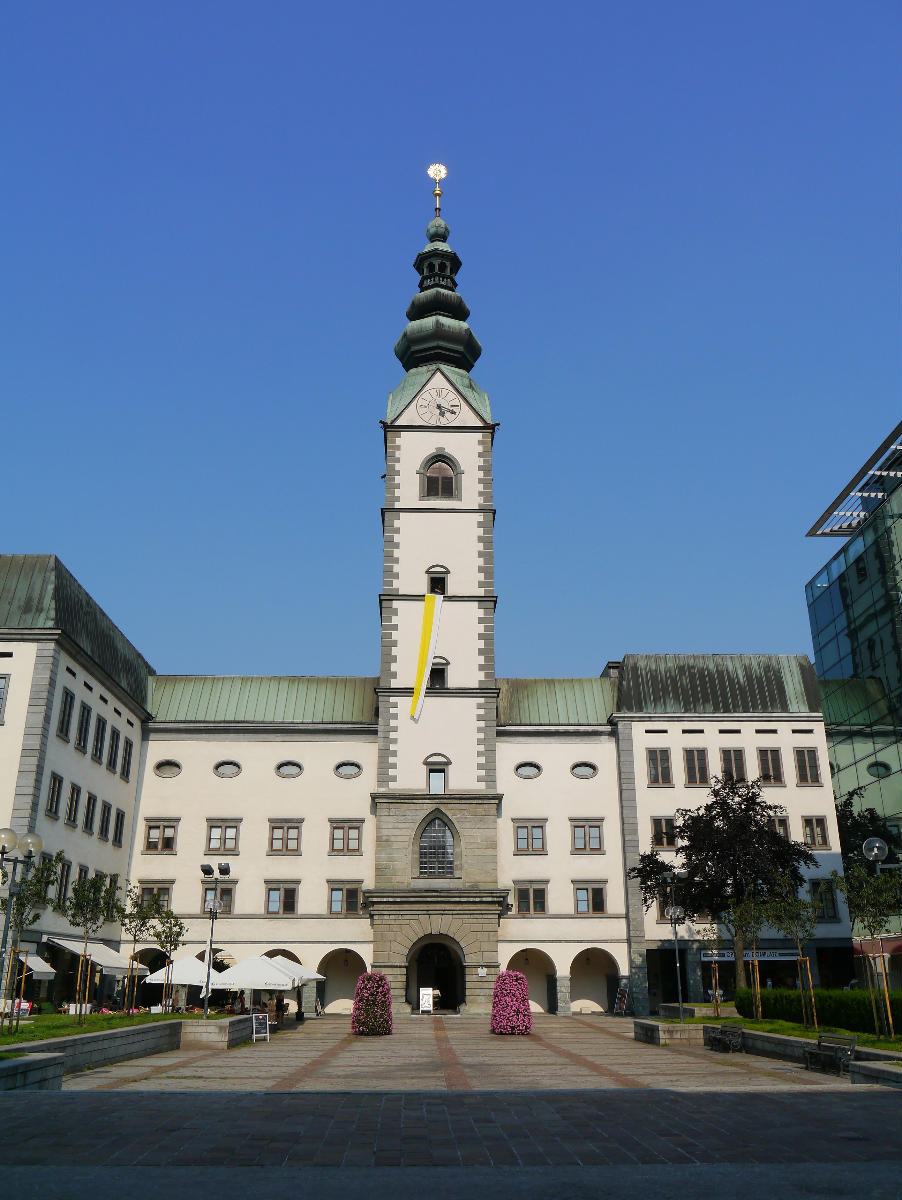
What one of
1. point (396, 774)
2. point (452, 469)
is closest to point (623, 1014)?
point (396, 774)

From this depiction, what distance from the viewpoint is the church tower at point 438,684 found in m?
47.1

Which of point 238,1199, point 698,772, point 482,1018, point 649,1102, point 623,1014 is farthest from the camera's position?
point 698,772

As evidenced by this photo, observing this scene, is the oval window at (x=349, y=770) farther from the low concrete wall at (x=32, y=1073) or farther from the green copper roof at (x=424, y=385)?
the low concrete wall at (x=32, y=1073)

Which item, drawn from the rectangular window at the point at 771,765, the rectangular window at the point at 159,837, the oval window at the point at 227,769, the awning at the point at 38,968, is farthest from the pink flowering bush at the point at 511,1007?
the rectangular window at the point at 159,837

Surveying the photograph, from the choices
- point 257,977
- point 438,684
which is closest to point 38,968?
point 257,977

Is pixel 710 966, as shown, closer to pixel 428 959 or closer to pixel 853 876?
pixel 428 959

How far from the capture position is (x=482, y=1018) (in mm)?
44562

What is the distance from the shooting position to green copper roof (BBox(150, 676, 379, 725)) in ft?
178

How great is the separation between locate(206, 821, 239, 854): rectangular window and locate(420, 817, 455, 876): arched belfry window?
951 cm

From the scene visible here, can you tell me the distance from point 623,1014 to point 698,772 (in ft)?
39.8

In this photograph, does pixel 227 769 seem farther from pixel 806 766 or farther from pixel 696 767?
pixel 806 766

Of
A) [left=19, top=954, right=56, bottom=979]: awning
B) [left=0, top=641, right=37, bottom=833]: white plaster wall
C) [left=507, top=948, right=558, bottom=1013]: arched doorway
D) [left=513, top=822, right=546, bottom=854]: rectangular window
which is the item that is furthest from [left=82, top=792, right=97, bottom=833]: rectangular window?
[left=507, top=948, right=558, bottom=1013]: arched doorway

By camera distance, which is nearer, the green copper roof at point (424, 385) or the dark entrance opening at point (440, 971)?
the dark entrance opening at point (440, 971)

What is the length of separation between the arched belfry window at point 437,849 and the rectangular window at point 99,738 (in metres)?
15.2
